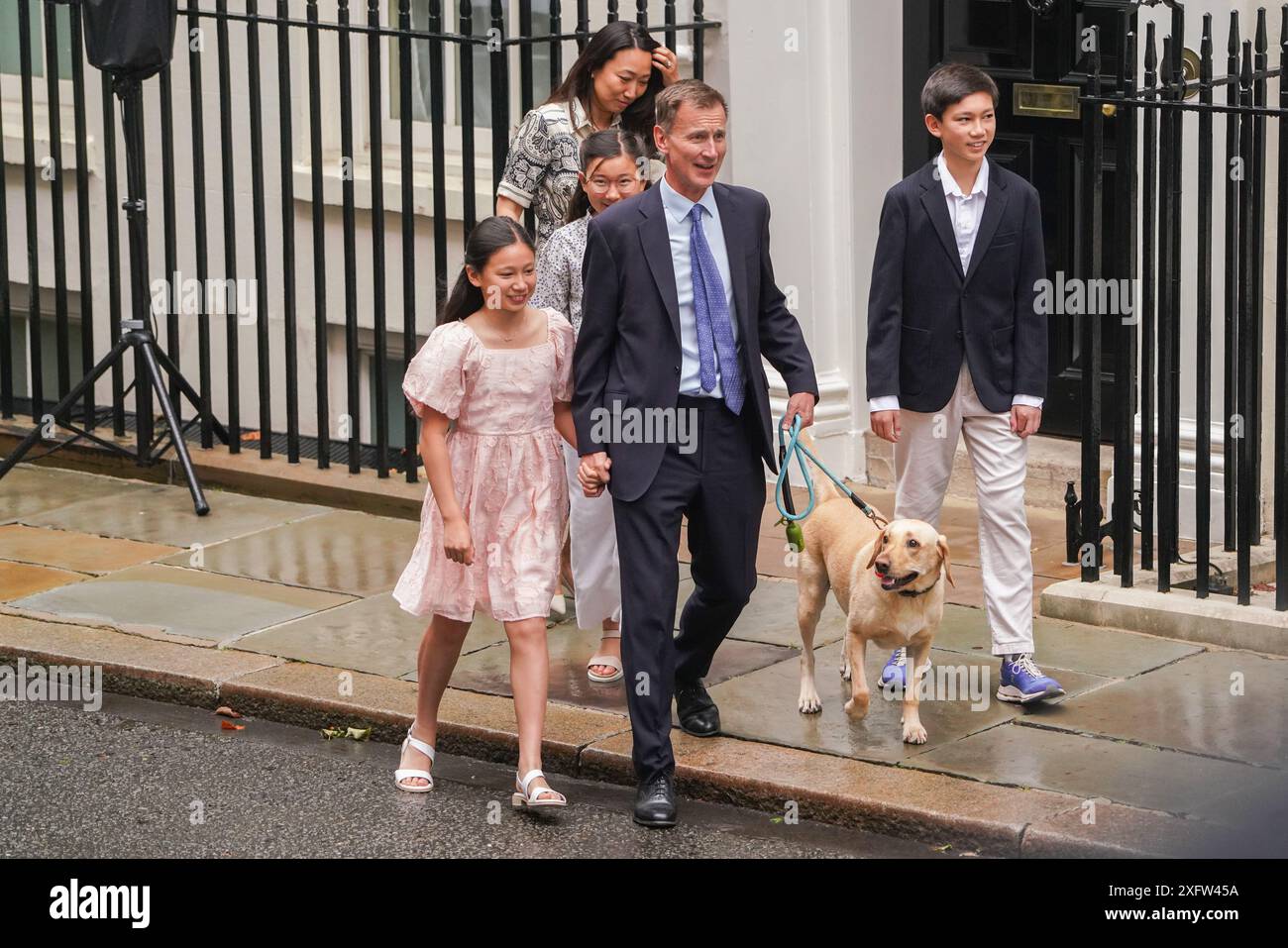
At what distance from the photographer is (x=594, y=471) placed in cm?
583

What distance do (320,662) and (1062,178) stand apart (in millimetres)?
3918

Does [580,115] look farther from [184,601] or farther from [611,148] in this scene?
[184,601]

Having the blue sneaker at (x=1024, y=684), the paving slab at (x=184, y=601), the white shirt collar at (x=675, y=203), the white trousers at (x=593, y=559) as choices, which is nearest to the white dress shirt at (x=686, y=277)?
the white shirt collar at (x=675, y=203)

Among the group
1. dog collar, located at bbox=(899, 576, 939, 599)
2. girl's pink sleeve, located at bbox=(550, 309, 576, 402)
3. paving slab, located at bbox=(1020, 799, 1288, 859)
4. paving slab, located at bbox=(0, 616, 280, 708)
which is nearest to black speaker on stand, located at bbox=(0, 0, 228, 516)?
paving slab, located at bbox=(0, 616, 280, 708)

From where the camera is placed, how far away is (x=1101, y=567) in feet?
25.7

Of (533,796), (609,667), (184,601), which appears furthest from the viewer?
(184,601)

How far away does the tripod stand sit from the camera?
9289 mm

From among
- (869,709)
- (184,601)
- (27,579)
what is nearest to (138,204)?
(27,579)

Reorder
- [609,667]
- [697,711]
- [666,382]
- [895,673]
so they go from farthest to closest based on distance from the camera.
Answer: [609,667] → [895,673] → [697,711] → [666,382]

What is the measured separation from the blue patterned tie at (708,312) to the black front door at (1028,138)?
3333 millimetres

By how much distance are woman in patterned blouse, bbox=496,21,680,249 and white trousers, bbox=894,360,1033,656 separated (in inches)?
60.2

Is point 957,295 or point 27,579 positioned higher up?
point 957,295

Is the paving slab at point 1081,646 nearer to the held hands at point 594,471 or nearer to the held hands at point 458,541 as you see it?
the held hands at point 594,471

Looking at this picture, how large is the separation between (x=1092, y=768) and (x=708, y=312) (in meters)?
1.73
